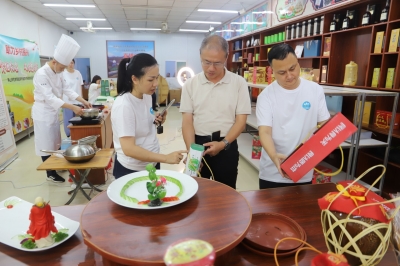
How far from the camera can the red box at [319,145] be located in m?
0.90

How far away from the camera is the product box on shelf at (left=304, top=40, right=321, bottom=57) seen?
4.15 metres

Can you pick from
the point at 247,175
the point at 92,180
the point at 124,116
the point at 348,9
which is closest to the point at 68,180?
the point at 92,180

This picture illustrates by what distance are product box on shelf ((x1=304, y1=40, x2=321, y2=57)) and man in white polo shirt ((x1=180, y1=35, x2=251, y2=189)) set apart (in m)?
2.91

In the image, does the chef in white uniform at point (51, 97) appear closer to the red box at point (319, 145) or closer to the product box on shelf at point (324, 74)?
the red box at point (319, 145)

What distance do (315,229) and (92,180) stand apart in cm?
315

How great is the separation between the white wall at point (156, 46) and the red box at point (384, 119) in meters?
9.42

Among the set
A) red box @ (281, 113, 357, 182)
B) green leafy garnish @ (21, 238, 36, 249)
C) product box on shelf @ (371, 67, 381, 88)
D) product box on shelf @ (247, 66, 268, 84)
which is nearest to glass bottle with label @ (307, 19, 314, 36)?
product box on shelf @ (247, 66, 268, 84)

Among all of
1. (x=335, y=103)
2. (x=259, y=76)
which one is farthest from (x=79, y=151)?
(x=335, y=103)

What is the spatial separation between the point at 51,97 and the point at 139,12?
5.14 metres

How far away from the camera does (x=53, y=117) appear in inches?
135

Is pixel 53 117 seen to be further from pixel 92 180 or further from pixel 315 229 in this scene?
pixel 315 229

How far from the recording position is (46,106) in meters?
3.37

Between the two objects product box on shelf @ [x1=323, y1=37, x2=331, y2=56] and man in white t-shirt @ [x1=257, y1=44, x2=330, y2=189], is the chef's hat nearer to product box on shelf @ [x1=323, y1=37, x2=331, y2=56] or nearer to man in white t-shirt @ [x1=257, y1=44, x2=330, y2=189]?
man in white t-shirt @ [x1=257, y1=44, x2=330, y2=189]

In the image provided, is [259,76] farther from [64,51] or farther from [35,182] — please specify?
[35,182]
